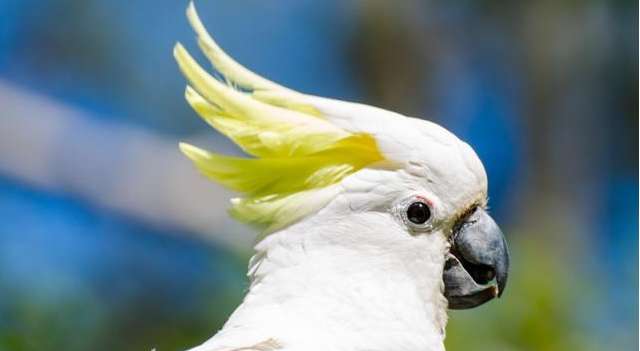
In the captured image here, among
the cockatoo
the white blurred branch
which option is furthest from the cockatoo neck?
the white blurred branch

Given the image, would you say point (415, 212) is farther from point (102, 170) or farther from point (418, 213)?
point (102, 170)

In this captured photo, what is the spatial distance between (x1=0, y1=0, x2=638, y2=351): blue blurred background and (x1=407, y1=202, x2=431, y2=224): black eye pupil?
70.6 inches

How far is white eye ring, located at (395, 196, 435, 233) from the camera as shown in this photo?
1958 millimetres

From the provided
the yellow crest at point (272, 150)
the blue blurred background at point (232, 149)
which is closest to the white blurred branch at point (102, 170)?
the blue blurred background at point (232, 149)

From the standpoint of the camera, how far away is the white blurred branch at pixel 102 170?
4.65 meters

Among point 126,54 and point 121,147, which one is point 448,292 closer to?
point 121,147

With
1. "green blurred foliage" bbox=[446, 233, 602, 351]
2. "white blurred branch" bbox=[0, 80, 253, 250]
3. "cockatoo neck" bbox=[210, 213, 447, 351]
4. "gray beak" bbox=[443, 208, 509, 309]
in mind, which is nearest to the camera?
"cockatoo neck" bbox=[210, 213, 447, 351]

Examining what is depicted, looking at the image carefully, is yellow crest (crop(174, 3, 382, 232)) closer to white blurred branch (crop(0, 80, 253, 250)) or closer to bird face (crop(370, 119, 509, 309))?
bird face (crop(370, 119, 509, 309))

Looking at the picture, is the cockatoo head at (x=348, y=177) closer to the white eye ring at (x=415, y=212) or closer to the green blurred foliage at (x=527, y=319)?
the white eye ring at (x=415, y=212)

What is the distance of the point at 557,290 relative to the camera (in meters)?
4.16

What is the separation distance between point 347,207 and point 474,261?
0.82 feet

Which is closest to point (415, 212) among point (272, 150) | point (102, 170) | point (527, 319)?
point (272, 150)

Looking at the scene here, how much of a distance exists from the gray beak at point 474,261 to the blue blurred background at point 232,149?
1.71 metres

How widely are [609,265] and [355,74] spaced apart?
1.58 meters
